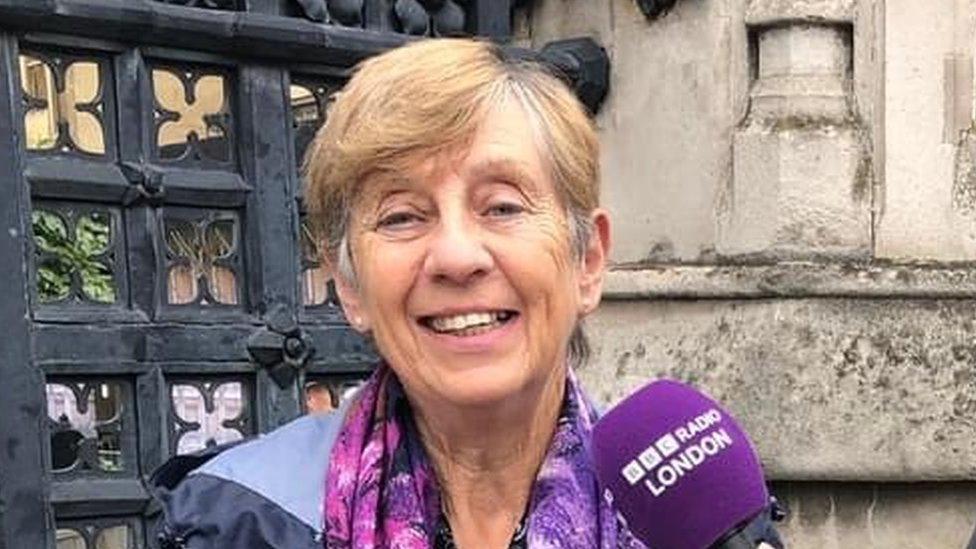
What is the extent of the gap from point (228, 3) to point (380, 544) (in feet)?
3.17

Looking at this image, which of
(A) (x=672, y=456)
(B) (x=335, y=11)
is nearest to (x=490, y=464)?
(A) (x=672, y=456)

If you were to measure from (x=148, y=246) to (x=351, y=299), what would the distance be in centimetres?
69

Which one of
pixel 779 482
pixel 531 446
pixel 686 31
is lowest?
pixel 779 482

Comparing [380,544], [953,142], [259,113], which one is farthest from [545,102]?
[953,142]

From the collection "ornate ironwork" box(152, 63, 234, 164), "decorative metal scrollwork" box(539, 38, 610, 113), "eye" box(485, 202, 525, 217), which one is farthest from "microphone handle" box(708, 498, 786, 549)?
"decorative metal scrollwork" box(539, 38, 610, 113)

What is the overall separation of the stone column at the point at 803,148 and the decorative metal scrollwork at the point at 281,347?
2.36ft

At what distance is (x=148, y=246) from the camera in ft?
7.68

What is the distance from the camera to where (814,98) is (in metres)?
2.79

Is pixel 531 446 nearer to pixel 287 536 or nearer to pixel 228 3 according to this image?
pixel 287 536

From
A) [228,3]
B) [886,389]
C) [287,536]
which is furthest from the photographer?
[886,389]

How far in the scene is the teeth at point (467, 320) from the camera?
1633 mm

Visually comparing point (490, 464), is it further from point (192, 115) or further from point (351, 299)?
point (192, 115)

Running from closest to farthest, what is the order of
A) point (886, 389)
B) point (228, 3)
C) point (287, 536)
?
point (287, 536), point (228, 3), point (886, 389)

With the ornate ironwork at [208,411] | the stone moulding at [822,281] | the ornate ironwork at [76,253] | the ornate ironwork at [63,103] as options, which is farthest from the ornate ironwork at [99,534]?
the stone moulding at [822,281]
